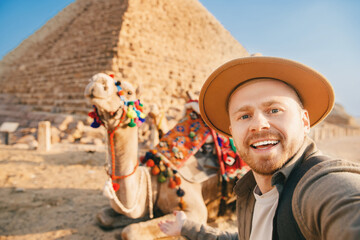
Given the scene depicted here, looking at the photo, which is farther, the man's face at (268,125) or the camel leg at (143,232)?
the camel leg at (143,232)

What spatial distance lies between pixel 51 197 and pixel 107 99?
9.17 ft

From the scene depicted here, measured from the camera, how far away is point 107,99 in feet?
5.71

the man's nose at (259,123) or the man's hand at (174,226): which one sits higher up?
the man's nose at (259,123)

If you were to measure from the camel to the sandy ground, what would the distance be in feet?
1.89

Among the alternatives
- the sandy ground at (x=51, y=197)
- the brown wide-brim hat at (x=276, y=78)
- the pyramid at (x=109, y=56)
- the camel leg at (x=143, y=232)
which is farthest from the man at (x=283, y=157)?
the pyramid at (x=109, y=56)

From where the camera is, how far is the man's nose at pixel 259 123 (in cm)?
91

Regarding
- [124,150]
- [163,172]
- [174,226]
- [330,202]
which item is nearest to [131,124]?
[124,150]

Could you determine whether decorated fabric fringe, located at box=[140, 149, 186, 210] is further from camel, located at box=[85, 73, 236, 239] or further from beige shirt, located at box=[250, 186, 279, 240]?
beige shirt, located at box=[250, 186, 279, 240]

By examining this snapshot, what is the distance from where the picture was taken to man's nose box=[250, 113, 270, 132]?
91 centimetres

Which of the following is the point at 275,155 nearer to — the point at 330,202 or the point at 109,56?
the point at 330,202

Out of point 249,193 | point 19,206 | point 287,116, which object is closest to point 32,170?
point 19,206

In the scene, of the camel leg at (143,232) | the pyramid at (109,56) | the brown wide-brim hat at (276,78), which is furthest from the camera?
the pyramid at (109,56)

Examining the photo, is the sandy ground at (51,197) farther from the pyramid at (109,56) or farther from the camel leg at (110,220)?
the pyramid at (109,56)

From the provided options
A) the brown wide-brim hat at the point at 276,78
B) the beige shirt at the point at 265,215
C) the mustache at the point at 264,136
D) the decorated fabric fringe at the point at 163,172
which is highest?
the brown wide-brim hat at the point at 276,78
